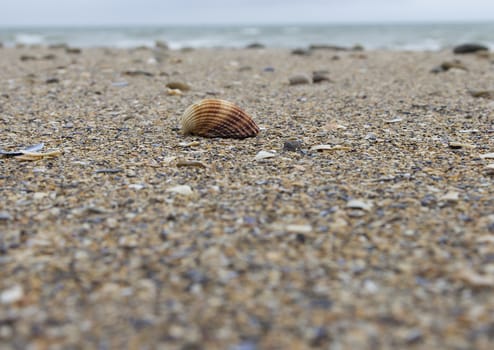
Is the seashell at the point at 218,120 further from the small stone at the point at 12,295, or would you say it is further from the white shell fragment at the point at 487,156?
the small stone at the point at 12,295

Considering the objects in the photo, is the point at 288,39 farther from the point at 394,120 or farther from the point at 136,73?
the point at 394,120

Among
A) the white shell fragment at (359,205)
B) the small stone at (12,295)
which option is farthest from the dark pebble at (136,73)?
the small stone at (12,295)

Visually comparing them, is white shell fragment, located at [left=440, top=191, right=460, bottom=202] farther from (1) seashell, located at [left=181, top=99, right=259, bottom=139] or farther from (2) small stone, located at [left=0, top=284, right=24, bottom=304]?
(2) small stone, located at [left=0, top=284, right=24, bottom=304]

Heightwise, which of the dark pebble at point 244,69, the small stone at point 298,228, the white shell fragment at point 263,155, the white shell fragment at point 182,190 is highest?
the dark pebble at point 244,69

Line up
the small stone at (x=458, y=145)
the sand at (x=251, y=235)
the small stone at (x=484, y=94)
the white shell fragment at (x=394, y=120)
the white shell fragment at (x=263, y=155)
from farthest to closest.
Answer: the small stone at (x=484, y=94) < the white shell fragment at (x=394, y=120) < the small stone at (x=458, y=145) < the white shell fragment at (x=263, y=155) < the sand at (x=251, y=235)

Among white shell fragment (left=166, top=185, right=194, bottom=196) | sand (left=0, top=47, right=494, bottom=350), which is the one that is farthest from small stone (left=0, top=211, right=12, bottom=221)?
white shell fragment (left=166, top=185, right=194, bottom=196)

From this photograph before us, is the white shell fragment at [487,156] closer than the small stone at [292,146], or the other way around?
the white shell fragment at [487,156]

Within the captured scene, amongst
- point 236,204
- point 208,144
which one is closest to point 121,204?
point 236,204

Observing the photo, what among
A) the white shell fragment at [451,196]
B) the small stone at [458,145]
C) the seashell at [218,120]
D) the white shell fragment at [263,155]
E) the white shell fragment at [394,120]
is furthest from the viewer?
the white shell fragment at [394,120]
